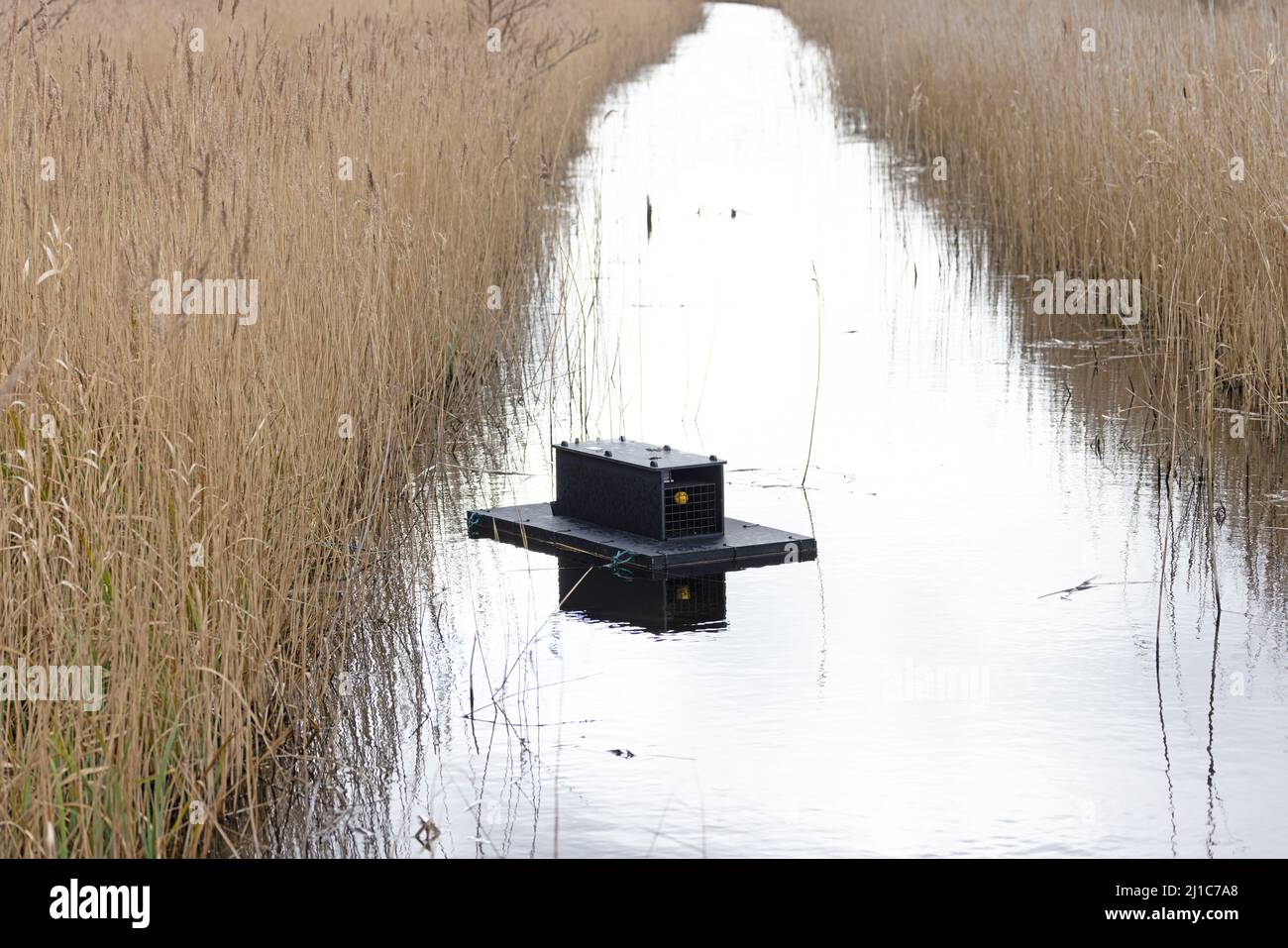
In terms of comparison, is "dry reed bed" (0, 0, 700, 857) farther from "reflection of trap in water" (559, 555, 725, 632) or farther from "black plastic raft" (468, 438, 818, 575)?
"reflection of trap in water" (559, 555, 725, 632)

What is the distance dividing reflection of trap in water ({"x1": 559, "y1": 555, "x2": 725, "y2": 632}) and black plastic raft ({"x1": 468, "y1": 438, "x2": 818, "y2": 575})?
0.18 ft

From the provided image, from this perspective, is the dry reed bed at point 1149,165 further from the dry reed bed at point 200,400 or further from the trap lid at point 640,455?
the dry reed bed at point 200,400

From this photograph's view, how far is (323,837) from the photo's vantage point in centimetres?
339

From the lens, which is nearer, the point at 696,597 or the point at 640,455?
the point at 696,597

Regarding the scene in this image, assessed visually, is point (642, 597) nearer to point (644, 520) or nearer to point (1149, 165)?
point (644, 520)

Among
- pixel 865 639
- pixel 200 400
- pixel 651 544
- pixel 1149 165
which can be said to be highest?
pixel 1149 165

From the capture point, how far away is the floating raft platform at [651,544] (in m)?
5.04

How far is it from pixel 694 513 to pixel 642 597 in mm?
437

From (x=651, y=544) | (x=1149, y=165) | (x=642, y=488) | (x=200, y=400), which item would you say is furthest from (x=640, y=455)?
(x=1149, y=165)

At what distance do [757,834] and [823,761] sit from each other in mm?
385

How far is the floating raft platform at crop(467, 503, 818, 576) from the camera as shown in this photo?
504 cm

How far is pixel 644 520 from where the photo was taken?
205 inches

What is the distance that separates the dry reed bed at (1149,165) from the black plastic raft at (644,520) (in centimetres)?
167
